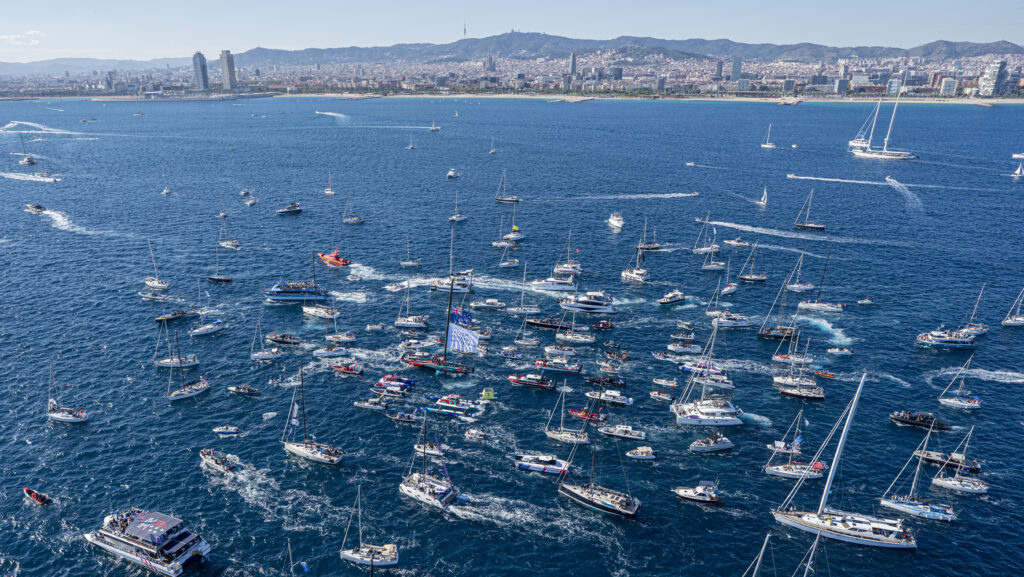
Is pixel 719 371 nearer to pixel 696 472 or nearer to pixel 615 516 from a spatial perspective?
pixel 696 472

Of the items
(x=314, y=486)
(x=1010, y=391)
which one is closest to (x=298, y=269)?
(x=314, y=486)

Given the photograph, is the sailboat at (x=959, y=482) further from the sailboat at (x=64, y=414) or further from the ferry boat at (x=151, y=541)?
the sailboat at (x=64, y=414)

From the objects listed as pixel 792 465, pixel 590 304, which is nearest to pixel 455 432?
pixel 792 465

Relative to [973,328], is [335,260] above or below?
below

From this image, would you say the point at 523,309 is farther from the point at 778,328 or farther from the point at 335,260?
the point at 335,260

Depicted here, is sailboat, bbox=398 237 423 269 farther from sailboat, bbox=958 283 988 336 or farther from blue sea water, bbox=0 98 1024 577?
sailboat, bbox=958 283 988 336

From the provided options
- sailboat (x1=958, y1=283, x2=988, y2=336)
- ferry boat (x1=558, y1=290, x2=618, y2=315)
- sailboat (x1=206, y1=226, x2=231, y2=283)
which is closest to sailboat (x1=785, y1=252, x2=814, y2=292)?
sailboat (x1=958, y1=283, x2=988, y2=336)
